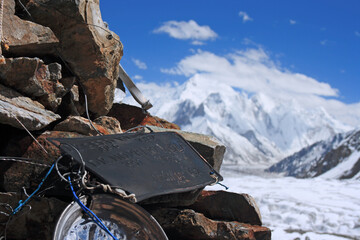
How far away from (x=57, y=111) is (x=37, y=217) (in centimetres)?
326

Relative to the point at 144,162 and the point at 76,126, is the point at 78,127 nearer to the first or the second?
the point at 76,126

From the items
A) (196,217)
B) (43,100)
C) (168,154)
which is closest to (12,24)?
(43,100)

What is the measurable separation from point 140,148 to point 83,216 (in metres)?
2.11

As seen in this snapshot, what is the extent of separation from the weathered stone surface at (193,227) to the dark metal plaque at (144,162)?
0.79m

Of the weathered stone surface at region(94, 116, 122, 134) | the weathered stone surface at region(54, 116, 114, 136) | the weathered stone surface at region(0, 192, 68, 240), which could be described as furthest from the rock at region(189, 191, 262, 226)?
the weathered stone surface at region(0, 192, 68, 240)

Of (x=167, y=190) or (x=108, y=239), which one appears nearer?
(x=108, y=239)

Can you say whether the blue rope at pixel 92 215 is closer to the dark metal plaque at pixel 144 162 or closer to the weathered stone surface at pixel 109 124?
the dark metal plaque at pixel 144 162

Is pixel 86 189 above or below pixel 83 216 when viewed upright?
above

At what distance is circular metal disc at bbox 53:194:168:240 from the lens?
5.40 metres

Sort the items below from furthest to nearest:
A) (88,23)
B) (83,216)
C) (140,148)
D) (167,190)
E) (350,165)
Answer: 1. (350,165)
2. (88,23)
3. (140,148)
4. (167,190)
5. (83,216)

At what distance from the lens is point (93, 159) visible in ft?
20.9

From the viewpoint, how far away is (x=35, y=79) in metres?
8.02

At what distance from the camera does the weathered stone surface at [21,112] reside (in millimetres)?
6816

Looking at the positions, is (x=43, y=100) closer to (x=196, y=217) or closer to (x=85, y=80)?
(x=85, y=80)
